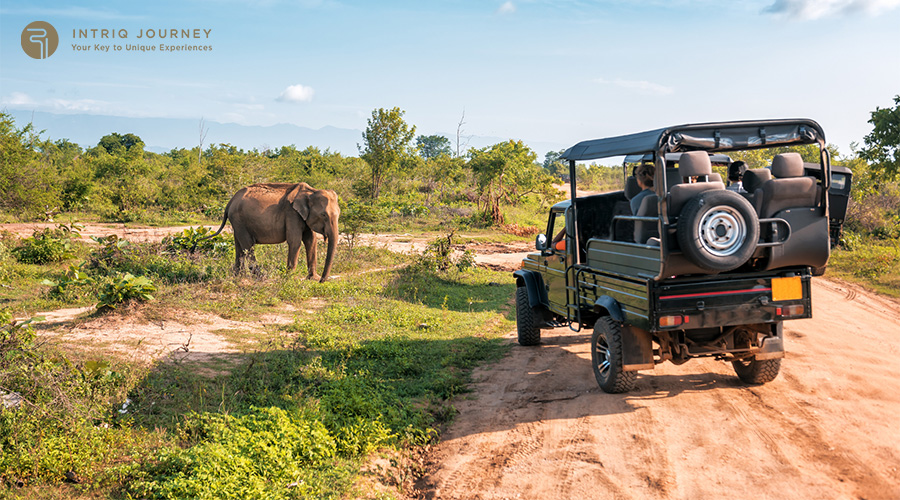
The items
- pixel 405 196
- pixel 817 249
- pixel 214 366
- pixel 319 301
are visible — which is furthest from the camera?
pixel 405 196

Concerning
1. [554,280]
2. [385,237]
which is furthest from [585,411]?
[385,237]

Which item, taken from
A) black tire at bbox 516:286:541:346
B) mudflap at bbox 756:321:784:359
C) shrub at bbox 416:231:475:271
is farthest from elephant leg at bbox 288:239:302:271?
mudflap at bbox 756:321:784:359

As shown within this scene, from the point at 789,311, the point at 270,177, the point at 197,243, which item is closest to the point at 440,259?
the point at 197,243

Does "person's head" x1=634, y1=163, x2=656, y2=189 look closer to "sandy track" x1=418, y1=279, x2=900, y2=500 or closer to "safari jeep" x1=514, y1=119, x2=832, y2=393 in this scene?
"safari jeep" x1=514, y1=119, x2=832, y2=393

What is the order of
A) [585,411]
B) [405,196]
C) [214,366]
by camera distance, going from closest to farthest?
1. [585,411]
2. [214,366]
3. [405,196]

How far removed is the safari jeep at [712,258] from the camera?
18.3 feet

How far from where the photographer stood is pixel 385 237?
2328 cm

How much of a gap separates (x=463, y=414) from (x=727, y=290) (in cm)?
290

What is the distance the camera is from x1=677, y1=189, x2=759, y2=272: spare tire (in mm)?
5445

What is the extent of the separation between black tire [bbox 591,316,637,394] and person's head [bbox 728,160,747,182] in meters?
2.38

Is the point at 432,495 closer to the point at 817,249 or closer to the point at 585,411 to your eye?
the point at 585,411

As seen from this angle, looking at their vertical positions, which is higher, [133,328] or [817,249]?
[817,249]

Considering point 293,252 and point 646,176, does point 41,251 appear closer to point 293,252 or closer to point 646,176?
point 293,252

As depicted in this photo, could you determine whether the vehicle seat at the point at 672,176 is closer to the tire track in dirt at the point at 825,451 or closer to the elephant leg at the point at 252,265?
the tire track in dirt at the point at 825,451
